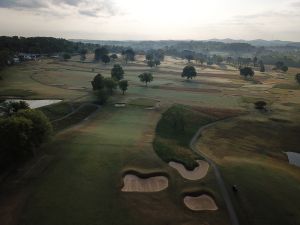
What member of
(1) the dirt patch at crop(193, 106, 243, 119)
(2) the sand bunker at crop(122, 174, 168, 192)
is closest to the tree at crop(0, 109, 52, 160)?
(2) the sand bunker at crop(122, 174, 168, 192)

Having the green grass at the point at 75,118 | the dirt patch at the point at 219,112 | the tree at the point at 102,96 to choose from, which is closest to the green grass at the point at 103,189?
the green grass at the point at 75,118

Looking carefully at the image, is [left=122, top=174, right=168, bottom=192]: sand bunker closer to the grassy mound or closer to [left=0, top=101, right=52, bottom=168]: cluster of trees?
[left=0, top=101, right=52, bottom=168]: cluster of trees

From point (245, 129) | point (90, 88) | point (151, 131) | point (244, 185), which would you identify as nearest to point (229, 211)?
point (244, 185)

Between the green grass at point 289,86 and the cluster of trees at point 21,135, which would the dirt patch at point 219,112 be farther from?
the green grass at point 289,86

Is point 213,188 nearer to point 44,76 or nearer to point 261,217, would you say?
point 261,217

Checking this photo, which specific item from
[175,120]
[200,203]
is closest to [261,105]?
[175,120]
